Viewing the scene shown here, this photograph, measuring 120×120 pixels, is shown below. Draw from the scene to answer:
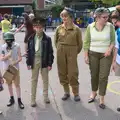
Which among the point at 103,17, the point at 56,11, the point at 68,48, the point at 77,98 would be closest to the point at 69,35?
the point at 68,48

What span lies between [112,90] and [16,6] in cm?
3986

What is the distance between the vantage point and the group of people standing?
470 centimetres

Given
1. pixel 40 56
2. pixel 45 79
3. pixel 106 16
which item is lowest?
pixel 45 79

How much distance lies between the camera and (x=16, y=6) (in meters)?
43.8

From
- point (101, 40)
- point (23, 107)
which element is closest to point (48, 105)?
point (23, 107)

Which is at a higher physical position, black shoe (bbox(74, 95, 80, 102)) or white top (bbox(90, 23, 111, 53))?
white top (bbox(90, 23, 111, 53))

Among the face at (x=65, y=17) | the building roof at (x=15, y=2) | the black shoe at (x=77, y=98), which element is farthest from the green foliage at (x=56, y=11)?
the face at (x=65, y=17)

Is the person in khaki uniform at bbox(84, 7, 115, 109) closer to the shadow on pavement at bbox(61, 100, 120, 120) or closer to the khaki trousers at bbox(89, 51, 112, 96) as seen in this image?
the khaki trousers at bbox(89, 51, 112, 96)

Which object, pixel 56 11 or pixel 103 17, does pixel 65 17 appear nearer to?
pixel 103 17

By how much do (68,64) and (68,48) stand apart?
0.33 m

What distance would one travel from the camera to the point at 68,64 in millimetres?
5188

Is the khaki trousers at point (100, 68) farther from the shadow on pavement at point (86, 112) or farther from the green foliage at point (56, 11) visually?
the green foliage at point (56, 11)

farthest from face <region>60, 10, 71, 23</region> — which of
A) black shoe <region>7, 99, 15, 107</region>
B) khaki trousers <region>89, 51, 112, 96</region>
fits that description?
black shoe <region>7, 99, 15, 107</region>

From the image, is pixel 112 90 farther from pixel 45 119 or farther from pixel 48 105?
pixel 45 119
